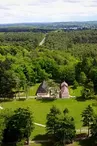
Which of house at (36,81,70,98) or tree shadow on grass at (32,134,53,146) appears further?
house at (36,81,70,98)

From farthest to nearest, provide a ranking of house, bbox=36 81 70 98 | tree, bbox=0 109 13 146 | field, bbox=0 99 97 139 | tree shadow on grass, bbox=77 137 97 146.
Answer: house, bbox=36 81 70 98
field, bbox=0 99 97 139
tree shadow on grass, bbox=77 137 97 146
tree, bbox=0 109 13 146

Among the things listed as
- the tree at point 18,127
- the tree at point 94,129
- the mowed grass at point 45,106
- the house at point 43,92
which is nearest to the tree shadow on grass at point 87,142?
the tree at point 94,129

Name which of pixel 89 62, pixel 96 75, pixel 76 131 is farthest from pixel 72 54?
pixel 76 131

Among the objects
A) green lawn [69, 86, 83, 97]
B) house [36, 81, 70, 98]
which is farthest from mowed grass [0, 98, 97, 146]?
green lawn [69, 86, 83, 97]

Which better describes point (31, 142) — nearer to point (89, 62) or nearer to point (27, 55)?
point (89, 62)

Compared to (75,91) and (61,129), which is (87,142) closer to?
(61,129)

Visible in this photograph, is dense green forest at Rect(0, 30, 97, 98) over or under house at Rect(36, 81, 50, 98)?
over

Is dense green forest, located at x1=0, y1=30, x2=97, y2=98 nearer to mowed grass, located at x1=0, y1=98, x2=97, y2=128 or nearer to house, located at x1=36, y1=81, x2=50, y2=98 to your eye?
house, located at x1=36, y1=81, x2=50, y2=98

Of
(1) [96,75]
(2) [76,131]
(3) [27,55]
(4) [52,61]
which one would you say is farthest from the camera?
(3) [27,55]
